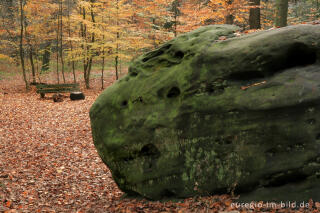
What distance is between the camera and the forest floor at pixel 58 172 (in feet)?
18.4

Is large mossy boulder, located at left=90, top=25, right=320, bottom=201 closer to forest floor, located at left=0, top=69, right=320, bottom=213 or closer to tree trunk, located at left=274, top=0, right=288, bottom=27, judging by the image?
forest floor, located at left=0, top=69, right=320, bottom=213

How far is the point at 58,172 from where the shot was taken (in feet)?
27.7

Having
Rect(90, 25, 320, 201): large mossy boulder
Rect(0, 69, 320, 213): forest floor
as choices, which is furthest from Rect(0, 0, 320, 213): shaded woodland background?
Rect(90, 25, 320, 201): large mossy boulder

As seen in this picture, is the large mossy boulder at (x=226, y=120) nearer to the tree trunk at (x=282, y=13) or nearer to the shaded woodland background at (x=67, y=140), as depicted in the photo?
the shaded woodland background at (x=67, y=140)

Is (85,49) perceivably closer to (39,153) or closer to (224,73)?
(39,153)

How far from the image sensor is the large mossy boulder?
457 centimetres

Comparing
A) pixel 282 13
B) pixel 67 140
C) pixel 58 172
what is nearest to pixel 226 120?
pixel 58 172

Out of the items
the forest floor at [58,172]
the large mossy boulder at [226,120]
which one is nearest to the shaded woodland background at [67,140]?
the forest floor at [58,172]

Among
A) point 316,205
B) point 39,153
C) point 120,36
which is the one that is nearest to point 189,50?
point 316,205

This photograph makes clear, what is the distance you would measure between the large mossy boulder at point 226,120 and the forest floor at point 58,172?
38 cm

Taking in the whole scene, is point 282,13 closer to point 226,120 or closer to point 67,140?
point 226,120

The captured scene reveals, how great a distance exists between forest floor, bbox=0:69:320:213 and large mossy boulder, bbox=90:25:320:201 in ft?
1.26

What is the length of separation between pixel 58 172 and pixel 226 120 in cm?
615

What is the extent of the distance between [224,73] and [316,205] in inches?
110
